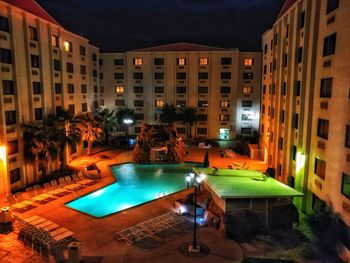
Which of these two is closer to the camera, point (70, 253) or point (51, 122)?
point (70, 253)

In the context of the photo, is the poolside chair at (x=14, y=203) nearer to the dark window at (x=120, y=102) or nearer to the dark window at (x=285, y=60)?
the dark window at (x=285, y=60)

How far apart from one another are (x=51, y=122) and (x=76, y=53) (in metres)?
12.2

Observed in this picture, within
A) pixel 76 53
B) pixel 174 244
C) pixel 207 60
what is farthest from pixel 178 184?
pixel 207 60

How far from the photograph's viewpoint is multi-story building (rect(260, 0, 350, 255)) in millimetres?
15938

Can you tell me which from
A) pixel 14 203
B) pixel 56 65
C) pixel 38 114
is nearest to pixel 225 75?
pixel 56 65

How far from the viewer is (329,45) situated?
17.9m

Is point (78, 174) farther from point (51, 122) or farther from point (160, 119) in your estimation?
point (160, 119)

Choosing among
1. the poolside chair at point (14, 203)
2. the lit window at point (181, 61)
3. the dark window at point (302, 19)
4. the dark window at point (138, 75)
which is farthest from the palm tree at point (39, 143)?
the lit window at point (181, 61)

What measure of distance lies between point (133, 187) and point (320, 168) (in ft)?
54.0

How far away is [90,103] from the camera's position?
4128cm

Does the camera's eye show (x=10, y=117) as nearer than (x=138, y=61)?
Yes

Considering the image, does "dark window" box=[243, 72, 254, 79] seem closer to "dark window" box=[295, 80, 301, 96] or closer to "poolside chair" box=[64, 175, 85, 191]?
"dark window" box=[295, 80, 301, 96]

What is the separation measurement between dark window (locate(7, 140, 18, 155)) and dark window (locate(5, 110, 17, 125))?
5.44 feet

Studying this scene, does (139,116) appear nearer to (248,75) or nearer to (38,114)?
(248,75)
